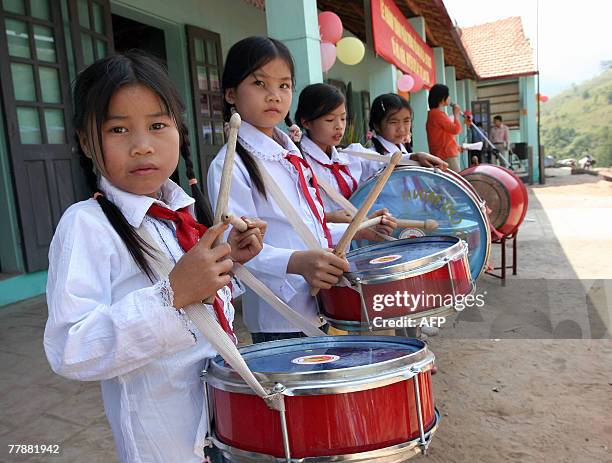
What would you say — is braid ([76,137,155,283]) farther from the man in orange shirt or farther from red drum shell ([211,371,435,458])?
the man in orange shirt

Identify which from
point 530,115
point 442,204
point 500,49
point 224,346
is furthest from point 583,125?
point 224,346

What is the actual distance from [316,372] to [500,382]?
2045mm

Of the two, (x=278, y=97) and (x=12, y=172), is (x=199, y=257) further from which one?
(x=12, y=172)

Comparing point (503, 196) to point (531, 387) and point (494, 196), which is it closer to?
point (494, 196)

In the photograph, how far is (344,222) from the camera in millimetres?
2115

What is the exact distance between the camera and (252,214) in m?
1.55

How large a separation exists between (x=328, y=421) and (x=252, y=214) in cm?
75

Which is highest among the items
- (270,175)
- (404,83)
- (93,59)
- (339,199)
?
(93,59)

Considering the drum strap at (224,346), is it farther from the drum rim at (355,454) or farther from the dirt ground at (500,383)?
the dirt ground at (500,383)

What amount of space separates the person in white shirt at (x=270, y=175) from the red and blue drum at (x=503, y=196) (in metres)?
3.11

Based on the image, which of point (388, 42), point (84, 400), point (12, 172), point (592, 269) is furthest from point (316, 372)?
point (388, 42)

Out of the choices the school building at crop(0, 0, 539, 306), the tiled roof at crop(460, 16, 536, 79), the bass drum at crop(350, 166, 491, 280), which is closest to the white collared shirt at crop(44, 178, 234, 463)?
the school building at crop(0, 0, 539, 306)

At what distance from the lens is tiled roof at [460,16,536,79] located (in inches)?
625

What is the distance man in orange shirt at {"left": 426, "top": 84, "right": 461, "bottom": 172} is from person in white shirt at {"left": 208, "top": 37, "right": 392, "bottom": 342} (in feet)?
13.2
